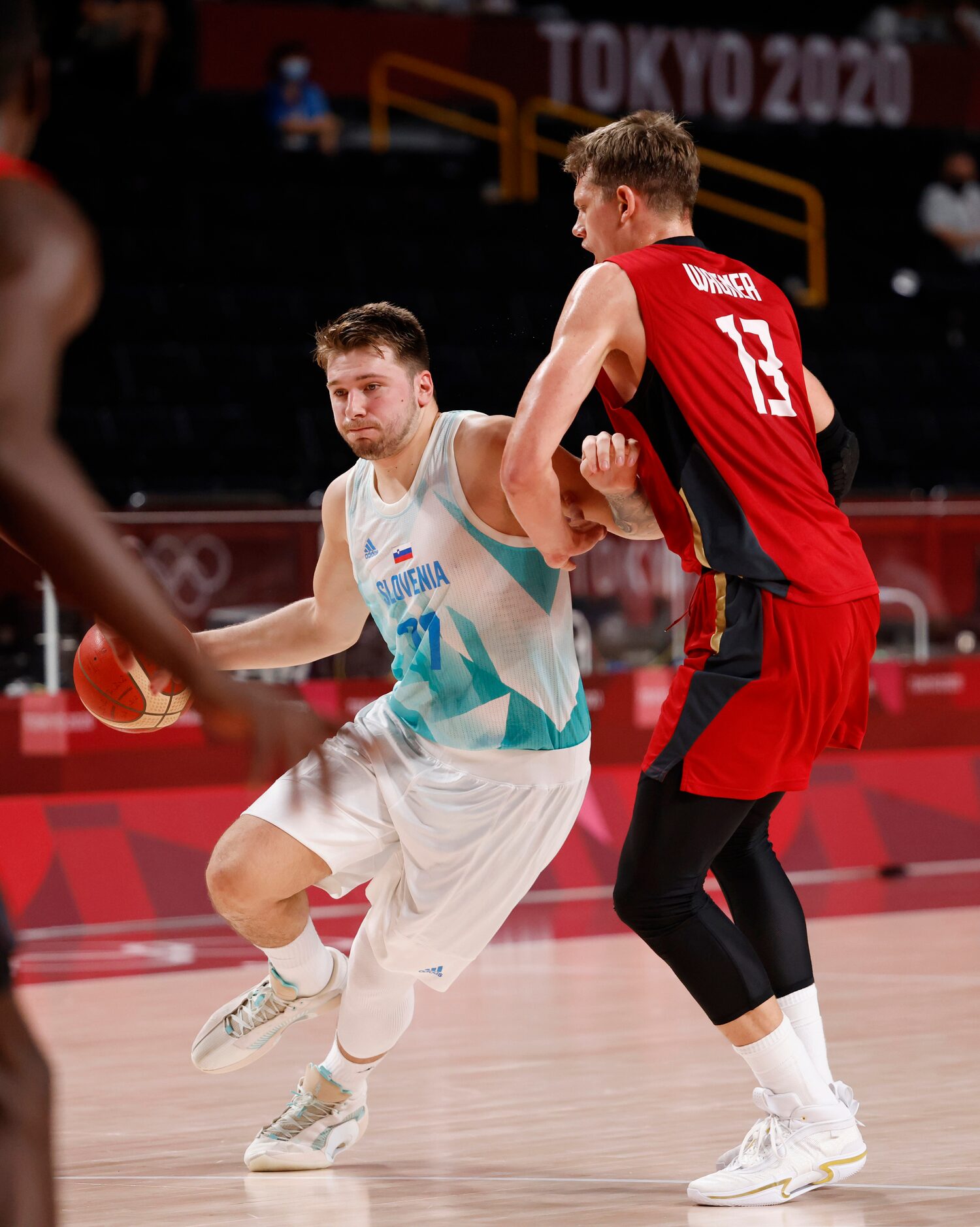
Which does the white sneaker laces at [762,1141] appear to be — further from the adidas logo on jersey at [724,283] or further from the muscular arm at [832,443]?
the adidas logo on jersey at [724,283]

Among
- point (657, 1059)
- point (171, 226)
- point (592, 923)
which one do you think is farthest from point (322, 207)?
point (657, 1059)

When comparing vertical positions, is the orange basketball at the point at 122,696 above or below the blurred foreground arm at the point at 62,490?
below

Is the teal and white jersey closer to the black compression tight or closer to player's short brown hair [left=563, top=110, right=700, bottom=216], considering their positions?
the black compression tight

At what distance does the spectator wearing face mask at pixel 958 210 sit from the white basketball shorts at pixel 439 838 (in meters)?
12.6

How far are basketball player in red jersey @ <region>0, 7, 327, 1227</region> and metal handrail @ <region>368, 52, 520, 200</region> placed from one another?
43.3 ft

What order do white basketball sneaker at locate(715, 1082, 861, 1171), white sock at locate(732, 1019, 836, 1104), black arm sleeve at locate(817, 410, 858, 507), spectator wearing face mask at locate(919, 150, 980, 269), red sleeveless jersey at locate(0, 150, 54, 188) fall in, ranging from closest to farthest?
1. red sleeveless jersey at locate(0, 150, 54, 188)
2. white sock at locate(732, 1019, 836, 1104)
3. white basketball sneaker at locate(715, 1082, 861, 1171)
4. black arm sleeve at locate(817, 410, 858, 507)
5. spectator wearing face mask at locate(919, 150, 980, 269)

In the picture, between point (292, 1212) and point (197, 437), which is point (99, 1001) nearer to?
point (292, 1212)

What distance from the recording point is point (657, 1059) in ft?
17.1

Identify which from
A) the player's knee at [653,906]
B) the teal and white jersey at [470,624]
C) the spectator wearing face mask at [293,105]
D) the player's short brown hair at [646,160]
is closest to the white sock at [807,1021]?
the player's knee at [653,906]

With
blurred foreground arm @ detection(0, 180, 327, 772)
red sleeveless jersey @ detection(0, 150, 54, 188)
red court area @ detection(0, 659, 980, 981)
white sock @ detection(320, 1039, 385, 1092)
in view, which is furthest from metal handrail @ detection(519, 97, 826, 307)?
blurred foreground arm @ detection(0, 180, 327, 772)

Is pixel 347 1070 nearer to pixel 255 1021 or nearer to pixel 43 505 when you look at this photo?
pixel 255 1021

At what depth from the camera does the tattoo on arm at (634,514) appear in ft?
12.3

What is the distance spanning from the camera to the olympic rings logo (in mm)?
8055

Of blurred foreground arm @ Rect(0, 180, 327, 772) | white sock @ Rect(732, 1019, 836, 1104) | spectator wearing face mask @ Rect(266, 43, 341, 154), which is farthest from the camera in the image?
spectator wearing face mask @ Rect(266, 43, 341, 154)
